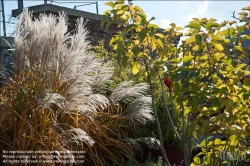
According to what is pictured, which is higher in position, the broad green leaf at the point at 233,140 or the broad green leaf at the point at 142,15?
the broad green leaf at the point at 142,15

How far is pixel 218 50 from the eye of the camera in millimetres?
2205

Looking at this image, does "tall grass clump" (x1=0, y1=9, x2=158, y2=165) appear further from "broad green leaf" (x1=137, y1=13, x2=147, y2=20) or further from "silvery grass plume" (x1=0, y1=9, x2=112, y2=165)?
"broad green leaf" (x1=137, y1=13, x2=147, y2=20)

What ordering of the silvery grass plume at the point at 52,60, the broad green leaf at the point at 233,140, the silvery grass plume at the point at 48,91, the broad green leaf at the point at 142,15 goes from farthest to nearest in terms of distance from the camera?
the silvery grass plume at the point at 52,60
the silvery grass plume at the point at 48,91
the broad green leaf at the point at 142,15
the broad green leaf at the point at 233,140

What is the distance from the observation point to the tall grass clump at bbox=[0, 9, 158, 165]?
359 cm

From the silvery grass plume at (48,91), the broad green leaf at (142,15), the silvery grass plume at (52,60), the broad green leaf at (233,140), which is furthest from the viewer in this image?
the silvery grass plume at (52,60)

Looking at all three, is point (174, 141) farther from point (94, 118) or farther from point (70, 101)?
point (70, 101)

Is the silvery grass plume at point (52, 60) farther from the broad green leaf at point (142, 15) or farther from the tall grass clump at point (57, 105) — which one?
the broad green leaf at point (142, 15)

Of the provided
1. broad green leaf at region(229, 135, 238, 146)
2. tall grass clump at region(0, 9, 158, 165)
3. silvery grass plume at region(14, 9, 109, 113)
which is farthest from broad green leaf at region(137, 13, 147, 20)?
silvery grass plume at region(14, 9, 109, 113)

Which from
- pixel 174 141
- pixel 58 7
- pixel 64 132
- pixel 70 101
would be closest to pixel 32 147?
pixel 64 132

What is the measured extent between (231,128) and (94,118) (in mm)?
2277

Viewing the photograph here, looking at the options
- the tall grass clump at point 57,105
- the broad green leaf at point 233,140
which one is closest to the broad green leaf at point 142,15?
the broad green leaf at point 233,140

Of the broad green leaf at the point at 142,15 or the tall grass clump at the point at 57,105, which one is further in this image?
the tall grass clump at the point at 57,105

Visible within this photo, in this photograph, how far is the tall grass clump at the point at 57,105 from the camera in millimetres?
3588

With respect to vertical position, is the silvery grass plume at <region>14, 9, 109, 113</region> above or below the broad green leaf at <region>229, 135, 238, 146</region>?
above
